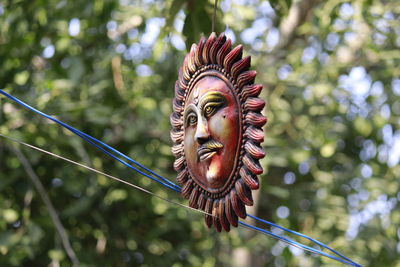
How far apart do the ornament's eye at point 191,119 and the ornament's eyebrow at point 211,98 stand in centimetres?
5

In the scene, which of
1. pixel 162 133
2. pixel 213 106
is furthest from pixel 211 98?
pixel 162 133

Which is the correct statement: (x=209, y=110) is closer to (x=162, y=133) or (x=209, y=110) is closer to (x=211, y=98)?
(x=211, y=98)

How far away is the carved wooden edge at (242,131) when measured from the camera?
1.44 meters

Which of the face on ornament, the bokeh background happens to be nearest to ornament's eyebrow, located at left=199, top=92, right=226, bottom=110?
the face on ornament

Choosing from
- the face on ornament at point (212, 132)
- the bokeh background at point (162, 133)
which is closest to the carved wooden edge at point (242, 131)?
the face on ornament at point (212, 132)

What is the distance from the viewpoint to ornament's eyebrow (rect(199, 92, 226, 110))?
152 cm

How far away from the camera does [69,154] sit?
10.9ft

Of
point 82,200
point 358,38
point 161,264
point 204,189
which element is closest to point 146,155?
point 82,200

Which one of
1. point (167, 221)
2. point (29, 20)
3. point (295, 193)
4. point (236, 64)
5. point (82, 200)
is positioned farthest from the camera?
point (295, 193)

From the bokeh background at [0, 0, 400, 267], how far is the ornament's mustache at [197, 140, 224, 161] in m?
1.38

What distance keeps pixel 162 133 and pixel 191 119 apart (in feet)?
6.84

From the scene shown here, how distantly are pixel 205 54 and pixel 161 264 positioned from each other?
240 centimetres

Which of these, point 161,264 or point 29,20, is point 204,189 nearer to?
point 29,20

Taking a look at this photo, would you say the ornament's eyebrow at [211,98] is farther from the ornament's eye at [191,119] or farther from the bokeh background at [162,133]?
the bokeh background at [162,133]
